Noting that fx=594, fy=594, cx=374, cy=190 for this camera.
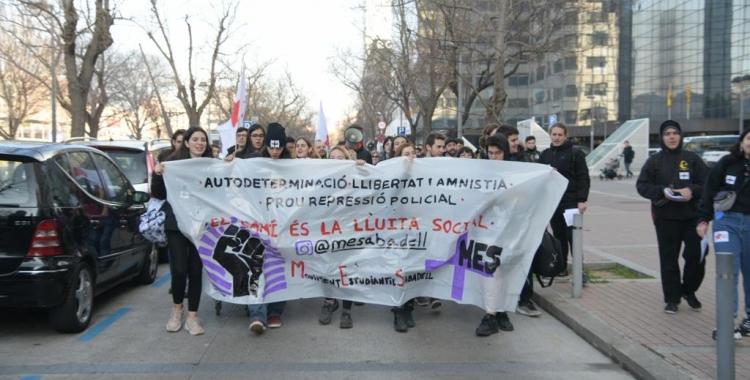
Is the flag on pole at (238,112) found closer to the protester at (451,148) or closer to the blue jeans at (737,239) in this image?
the protester at (451,148)

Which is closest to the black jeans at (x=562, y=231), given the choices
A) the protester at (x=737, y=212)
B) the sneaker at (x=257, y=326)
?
the protester at (x=737, y=212)

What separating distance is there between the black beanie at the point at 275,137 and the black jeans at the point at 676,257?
12.4 feet

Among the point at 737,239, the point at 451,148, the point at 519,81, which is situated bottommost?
the point at 737,239

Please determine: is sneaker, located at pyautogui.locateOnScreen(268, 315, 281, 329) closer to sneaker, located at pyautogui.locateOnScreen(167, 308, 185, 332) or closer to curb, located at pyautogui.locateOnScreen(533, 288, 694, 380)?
sneaker, located at pyautogui.locateOnScreen(167, 308, 185, 332)

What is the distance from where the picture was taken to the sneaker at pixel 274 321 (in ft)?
18.4

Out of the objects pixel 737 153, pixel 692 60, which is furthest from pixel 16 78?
pixel 692 60

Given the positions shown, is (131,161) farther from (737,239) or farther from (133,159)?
(737,239)

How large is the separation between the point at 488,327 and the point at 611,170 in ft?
86.7

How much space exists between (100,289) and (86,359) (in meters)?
1.32

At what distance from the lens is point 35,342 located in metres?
5.07

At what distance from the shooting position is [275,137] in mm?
5879

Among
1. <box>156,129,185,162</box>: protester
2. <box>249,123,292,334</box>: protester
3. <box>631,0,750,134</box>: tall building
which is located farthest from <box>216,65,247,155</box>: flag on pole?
<box>631,0,750,134</box>: tall building

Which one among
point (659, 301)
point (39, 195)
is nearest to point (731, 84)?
point (659, 301)

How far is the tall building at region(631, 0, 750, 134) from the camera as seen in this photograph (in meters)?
59.7
